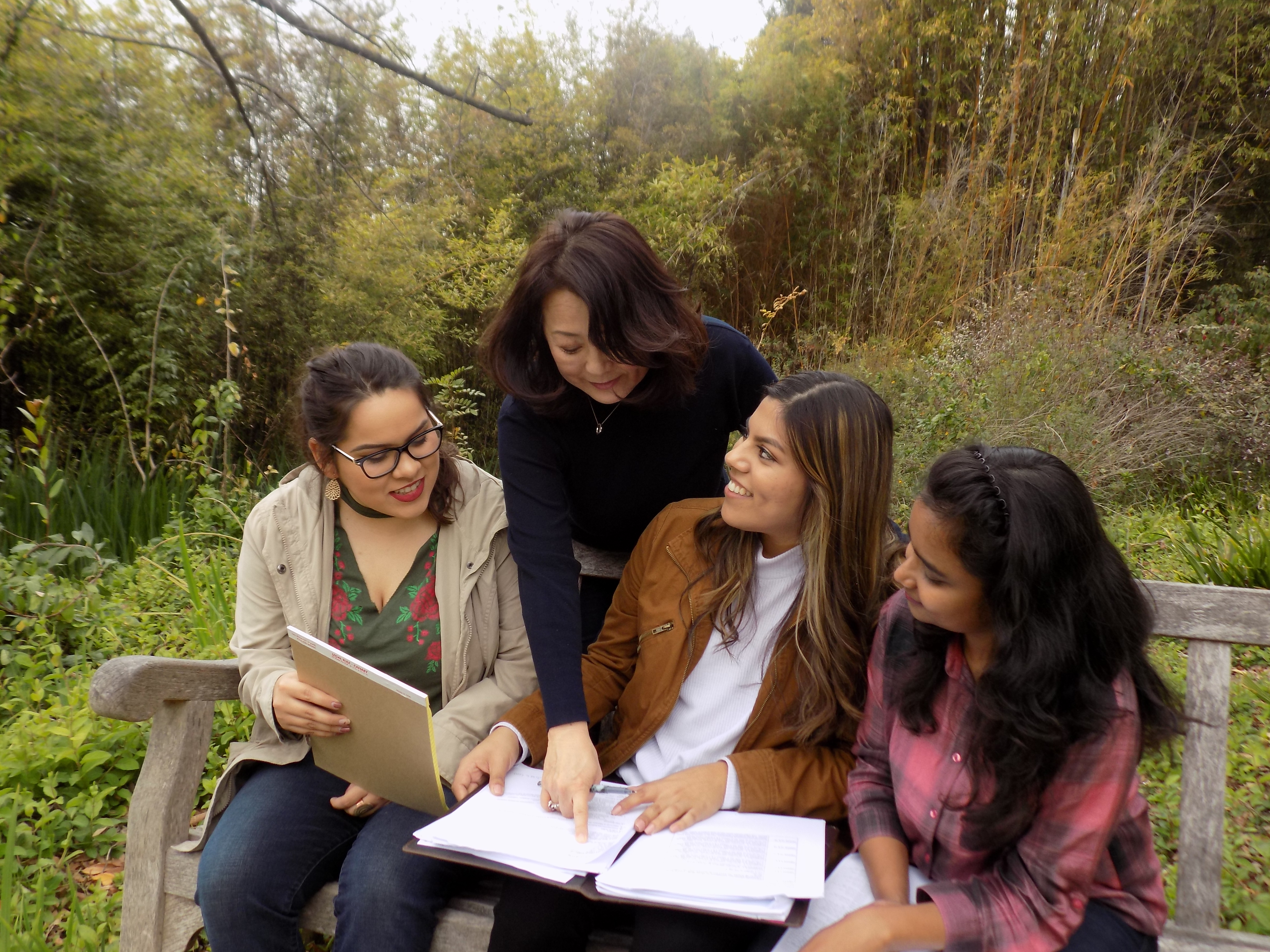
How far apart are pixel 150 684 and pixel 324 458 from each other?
532mm

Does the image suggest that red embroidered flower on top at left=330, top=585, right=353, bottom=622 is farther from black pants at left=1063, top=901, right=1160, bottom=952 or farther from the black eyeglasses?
black pants at left=1063, top=901, right=1160, bottom=952

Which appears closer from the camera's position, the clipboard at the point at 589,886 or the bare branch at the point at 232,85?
the clipboard at the point at 589,886

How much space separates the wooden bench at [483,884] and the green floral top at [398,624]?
235 mm

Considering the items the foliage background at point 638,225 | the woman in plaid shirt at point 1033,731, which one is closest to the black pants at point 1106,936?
the woman in plaid shirt at point 1033,731

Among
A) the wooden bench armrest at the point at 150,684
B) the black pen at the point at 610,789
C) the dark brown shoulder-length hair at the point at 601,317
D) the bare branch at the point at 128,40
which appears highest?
the bare branch at the point at 128,40

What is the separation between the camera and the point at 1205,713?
1.50 metres

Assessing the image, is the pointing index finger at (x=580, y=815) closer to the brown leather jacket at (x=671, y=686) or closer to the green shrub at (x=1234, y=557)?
the brown leather jacket at (x=671, y=686)

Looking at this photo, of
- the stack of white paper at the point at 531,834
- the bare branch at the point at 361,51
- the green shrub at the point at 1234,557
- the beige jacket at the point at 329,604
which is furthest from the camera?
the bare branch at the point at 361,51

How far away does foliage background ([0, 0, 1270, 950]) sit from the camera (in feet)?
12.4

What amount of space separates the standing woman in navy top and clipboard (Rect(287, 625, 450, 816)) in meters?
0.22

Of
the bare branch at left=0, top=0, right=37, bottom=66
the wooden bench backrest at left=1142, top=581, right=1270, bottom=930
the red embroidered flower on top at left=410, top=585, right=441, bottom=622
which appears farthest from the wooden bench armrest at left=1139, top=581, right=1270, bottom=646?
the bare branch at left=0, top=0, right=37, bottom=66

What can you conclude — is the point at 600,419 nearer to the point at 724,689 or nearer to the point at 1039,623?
the point at 724,689

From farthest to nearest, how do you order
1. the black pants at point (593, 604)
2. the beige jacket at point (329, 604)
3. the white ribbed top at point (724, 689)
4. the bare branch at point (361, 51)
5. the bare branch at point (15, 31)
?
the bare branch at point (361, 51) → the bare branch at point (15, 31) → the black pants at point (593, 604) → the beige jacket at point (329, 604) → the white ribbed top at point (724, 689)

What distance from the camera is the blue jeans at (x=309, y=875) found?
1.45 metres
